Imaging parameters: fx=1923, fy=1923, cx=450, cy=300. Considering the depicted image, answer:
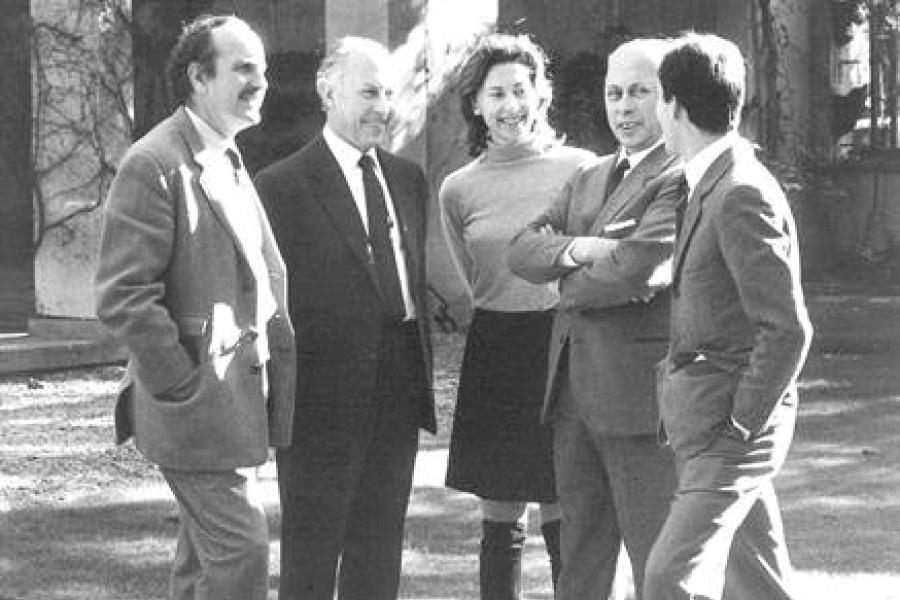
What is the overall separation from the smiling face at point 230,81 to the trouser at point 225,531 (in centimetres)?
96

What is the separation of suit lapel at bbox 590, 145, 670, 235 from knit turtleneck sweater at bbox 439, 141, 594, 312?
0.60 metres

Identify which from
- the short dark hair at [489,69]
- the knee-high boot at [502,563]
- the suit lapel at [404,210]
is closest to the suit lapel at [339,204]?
the suit lapel at [404,210]

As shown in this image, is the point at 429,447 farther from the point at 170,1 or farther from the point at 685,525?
the point at 170,1

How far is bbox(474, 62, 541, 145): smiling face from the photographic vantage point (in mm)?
6176

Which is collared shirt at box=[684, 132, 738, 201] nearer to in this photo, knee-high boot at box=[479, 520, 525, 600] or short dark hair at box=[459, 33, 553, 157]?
short dark hair at box=[459, 33, 553, 157]

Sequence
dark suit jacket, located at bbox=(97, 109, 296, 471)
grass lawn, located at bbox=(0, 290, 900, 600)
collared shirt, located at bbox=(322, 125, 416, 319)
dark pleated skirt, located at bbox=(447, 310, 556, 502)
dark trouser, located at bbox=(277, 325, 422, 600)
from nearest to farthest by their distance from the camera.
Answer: dark suit jacket, located at bbox=(97, 109, 296, 471) → dark trouser, located at bbox=(277, 325, 422, 600) → collared shirt, located at bbox=(322, 125, 416, 319) → dark pleated skirt, located at bbox=(447, 310, 556, 502) → grass lawn, located at bbox=(0, 290, 900, 600)

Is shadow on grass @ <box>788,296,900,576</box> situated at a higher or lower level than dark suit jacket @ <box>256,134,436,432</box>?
lower

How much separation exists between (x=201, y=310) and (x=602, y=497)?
1324 mm

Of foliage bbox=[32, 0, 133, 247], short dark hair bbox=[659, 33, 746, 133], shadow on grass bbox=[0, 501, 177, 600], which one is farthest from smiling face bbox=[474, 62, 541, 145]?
foliage bbox=[32, 0, 133, 247]

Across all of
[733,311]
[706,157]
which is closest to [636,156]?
[706,157]

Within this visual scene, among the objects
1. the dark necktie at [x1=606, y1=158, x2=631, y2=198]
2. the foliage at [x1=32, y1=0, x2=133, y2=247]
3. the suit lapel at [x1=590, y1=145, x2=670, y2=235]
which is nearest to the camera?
the suit lapel at [x1=590, y1=145, x2=670, y2=235]

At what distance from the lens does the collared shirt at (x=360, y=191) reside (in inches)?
230

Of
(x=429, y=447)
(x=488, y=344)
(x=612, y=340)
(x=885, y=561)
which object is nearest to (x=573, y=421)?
(x=612, y=340)

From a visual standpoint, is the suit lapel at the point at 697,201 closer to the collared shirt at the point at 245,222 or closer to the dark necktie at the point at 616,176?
the dark necktie at the point at 616,176
